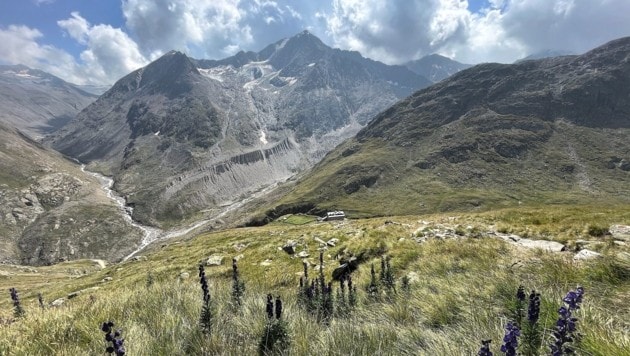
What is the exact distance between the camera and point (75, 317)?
23.6ft

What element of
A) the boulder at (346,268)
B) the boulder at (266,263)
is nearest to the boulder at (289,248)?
the boulder at (266,263)

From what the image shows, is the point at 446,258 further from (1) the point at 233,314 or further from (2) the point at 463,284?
(1) the point at 233,314

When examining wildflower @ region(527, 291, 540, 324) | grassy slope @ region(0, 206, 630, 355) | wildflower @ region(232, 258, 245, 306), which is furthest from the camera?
wildflower @ region(232, 258, 245, 306)

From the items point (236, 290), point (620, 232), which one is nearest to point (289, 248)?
point (236, 290)

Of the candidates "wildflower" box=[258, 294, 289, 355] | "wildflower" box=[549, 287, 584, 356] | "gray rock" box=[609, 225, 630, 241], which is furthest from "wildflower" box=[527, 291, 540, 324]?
"gray rock" box=[609, 225, 630, 241]

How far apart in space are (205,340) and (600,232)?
1654 cm

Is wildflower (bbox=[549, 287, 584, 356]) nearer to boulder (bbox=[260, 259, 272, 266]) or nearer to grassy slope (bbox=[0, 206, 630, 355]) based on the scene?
grassy slope (bbox=[0, 206, 630, 355])

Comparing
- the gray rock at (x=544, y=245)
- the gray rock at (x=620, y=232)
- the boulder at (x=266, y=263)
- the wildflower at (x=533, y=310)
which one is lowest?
the boulder at (x=266, y=263)

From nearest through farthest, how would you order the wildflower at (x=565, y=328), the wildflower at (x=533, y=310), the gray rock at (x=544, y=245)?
the wildflower at (x=565, y=328), the wildflower at (x=533, y=310), the gray rock at (x=544, y=245)

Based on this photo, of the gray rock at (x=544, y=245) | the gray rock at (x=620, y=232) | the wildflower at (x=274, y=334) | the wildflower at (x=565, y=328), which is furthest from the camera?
the gray rock at (x=620, y=232)

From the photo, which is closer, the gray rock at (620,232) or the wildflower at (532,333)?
the wildflower at (532,333)

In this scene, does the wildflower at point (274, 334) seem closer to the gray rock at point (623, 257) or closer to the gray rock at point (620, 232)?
the gray rock at point (623, 257)

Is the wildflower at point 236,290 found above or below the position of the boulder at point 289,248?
above

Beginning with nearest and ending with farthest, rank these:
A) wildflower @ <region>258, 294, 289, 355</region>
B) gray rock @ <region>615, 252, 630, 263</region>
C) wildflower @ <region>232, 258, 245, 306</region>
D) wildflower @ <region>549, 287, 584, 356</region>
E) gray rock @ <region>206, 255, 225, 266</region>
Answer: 1. wildflower @ <region>549, 287, 584, 356</region>
2. wildflower @ <region>258, 294, 289, 355</region>
3. gray rock @ <region>615, 252, 630, 263</region>
4. wildflower @ <region>232, 258, 245, 306</region>
5. gray rock @ <region>206, 255, 225, 266</region>
